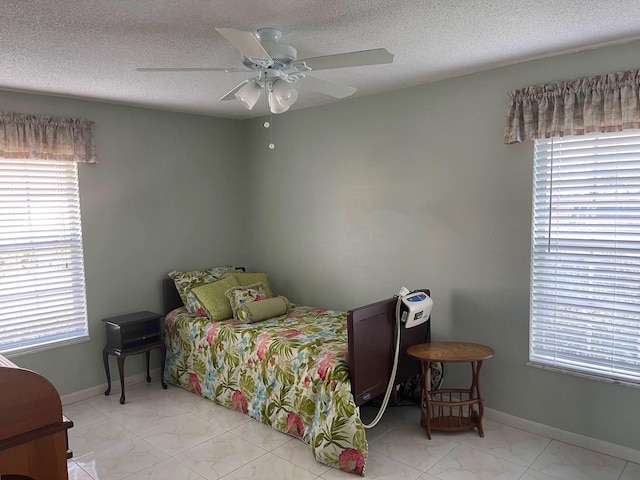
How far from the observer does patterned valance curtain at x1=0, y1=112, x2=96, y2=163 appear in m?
3.53

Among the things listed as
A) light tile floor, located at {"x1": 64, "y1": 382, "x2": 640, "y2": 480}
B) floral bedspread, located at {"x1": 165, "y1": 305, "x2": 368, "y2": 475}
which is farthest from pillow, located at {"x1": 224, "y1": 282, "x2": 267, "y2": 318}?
light tile floor, located at {"x1": 64, "y1": 382, "x2": 640, "y2": 480}

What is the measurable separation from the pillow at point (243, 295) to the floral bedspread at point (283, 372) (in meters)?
0.18

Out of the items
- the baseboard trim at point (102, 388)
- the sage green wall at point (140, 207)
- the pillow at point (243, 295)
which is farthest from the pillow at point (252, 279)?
the baseboard trim at point (102, 388)

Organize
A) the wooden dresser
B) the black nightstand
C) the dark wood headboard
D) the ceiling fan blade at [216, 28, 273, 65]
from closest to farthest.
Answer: the wooden dresser < the ceiling fan blade at [216, 28, 273, 65] < the black nightstand < the dark wood headboard

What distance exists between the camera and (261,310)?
3.97 meters

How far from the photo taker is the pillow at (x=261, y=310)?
3.91 m

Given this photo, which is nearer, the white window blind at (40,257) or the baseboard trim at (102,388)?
the white window blind at (40,257)

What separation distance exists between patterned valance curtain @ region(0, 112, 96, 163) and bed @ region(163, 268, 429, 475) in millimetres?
1582

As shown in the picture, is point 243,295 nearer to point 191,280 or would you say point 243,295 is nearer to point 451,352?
point 191,280

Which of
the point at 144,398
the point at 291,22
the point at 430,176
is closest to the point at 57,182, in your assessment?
the point at 144,398

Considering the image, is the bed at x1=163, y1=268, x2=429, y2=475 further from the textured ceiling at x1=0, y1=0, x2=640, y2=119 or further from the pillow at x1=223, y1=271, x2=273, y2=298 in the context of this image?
the textured ceiling at x1=0, y1=0, x2=640, y2=119

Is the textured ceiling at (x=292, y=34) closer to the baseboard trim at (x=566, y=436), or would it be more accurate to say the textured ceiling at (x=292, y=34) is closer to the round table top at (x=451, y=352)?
the round table top at (x=451, y=352)

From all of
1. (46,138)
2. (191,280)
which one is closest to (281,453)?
(191,280)

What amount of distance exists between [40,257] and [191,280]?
1215 millimetres
